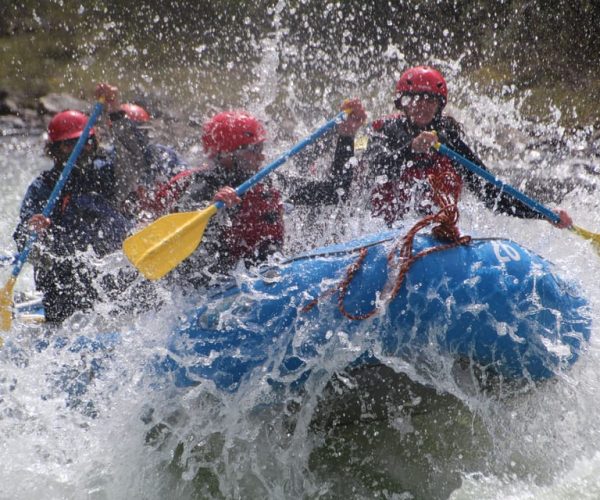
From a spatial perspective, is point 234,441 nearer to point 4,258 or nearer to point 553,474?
point 553,474

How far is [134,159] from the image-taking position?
498 centimetres

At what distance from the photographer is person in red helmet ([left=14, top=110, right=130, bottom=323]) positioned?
392 centimetres

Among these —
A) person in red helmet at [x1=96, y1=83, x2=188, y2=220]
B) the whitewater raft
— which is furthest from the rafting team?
the whitewater raft

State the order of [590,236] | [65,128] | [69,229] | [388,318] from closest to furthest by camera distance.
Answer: [388,318]
[590,236]
[69,229]
[65,128]

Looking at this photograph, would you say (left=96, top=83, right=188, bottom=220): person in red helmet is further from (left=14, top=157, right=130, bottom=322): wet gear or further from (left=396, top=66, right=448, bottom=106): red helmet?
(left=396, top=66, right=448, bottom=106): red helmet

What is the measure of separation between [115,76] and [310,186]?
35.3 feet

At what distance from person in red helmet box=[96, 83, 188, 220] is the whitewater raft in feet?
6.23

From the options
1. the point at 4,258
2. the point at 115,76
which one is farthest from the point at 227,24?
the point at 4,258

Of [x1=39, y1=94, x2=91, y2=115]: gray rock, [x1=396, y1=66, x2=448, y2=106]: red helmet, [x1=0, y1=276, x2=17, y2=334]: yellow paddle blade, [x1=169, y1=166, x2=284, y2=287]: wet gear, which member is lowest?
[x1=39, y1=94, x2=91, y2=115]: gray rock

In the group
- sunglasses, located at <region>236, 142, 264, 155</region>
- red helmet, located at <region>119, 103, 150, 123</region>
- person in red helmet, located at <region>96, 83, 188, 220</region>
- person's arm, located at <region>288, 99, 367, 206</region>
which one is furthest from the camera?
red helmet, located at <region>119, 103, 150, 123</region>

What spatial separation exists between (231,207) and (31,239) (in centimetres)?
146

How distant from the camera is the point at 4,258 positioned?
434 centimetres

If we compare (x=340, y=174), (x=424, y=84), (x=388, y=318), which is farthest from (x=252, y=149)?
(x=388, y=318)

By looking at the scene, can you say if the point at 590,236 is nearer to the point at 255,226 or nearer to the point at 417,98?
the point at 417,98
